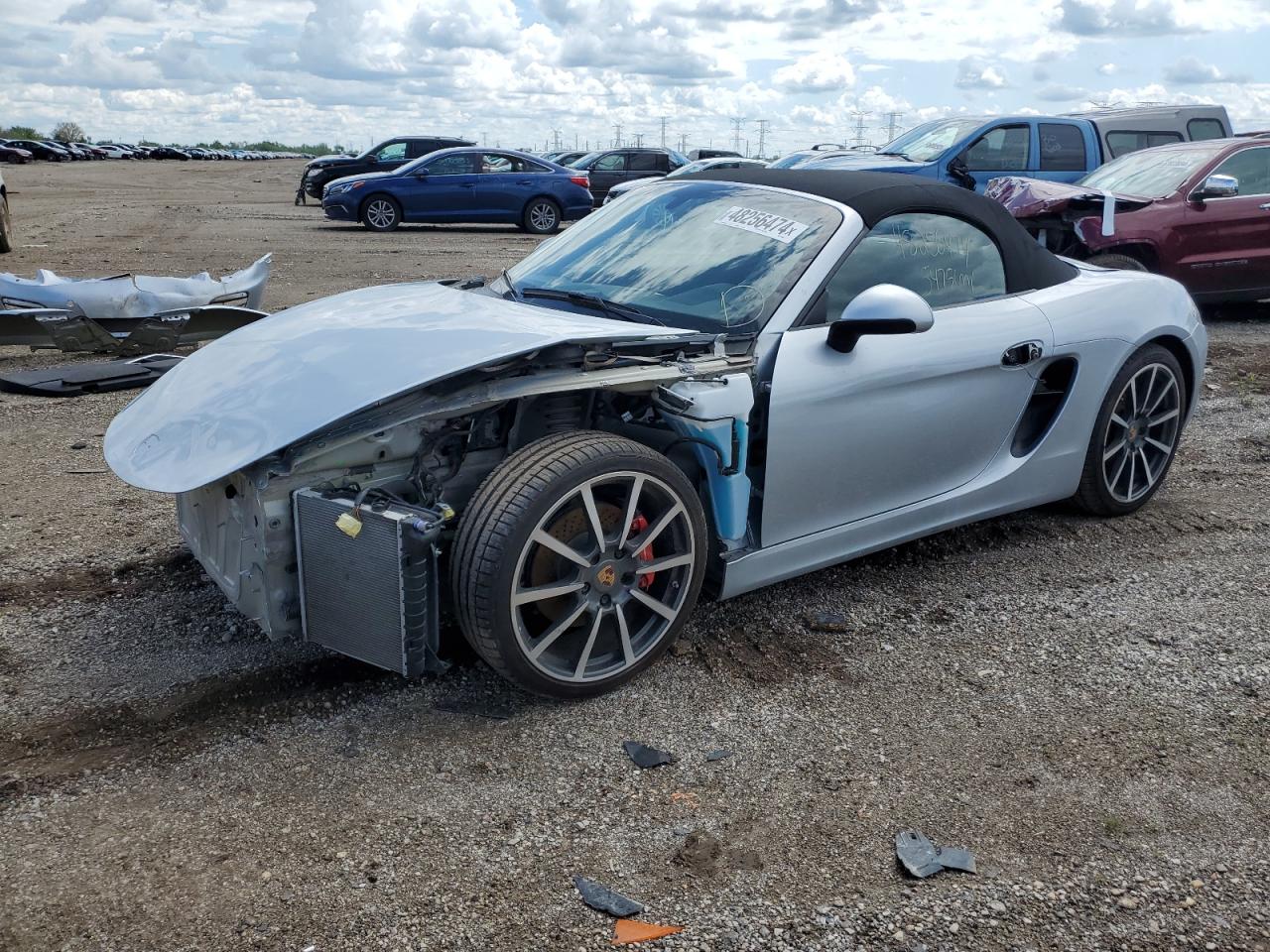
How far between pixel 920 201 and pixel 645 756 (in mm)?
2236

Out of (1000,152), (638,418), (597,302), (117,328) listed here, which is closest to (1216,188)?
(1000,152)

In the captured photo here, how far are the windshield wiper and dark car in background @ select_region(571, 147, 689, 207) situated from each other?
19139mm

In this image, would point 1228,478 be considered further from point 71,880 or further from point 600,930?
point 71,880

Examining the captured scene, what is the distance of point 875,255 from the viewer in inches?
148

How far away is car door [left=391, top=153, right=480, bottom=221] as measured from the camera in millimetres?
18531

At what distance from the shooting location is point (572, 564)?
3.08 metres

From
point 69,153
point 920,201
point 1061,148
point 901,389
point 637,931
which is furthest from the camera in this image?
point 69,153

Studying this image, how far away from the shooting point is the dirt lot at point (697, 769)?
7.75 ft

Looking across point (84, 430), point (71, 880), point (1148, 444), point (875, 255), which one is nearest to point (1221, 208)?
point (1148, 444)

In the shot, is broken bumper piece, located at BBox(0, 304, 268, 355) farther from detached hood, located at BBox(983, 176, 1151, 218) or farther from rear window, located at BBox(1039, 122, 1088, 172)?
rear window, located at BBox(1039, 122, 1088, 172)

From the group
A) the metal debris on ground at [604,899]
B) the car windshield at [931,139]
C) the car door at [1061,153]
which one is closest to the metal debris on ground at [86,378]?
the metal debris on ground at [604,899]

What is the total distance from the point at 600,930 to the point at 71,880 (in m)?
1.16

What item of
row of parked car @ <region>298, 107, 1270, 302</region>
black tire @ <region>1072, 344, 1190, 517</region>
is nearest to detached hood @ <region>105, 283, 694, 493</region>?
row of parked car @ <region>298, 107, 1270, 302</region>

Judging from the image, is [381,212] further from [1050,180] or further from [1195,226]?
[1195,226]
